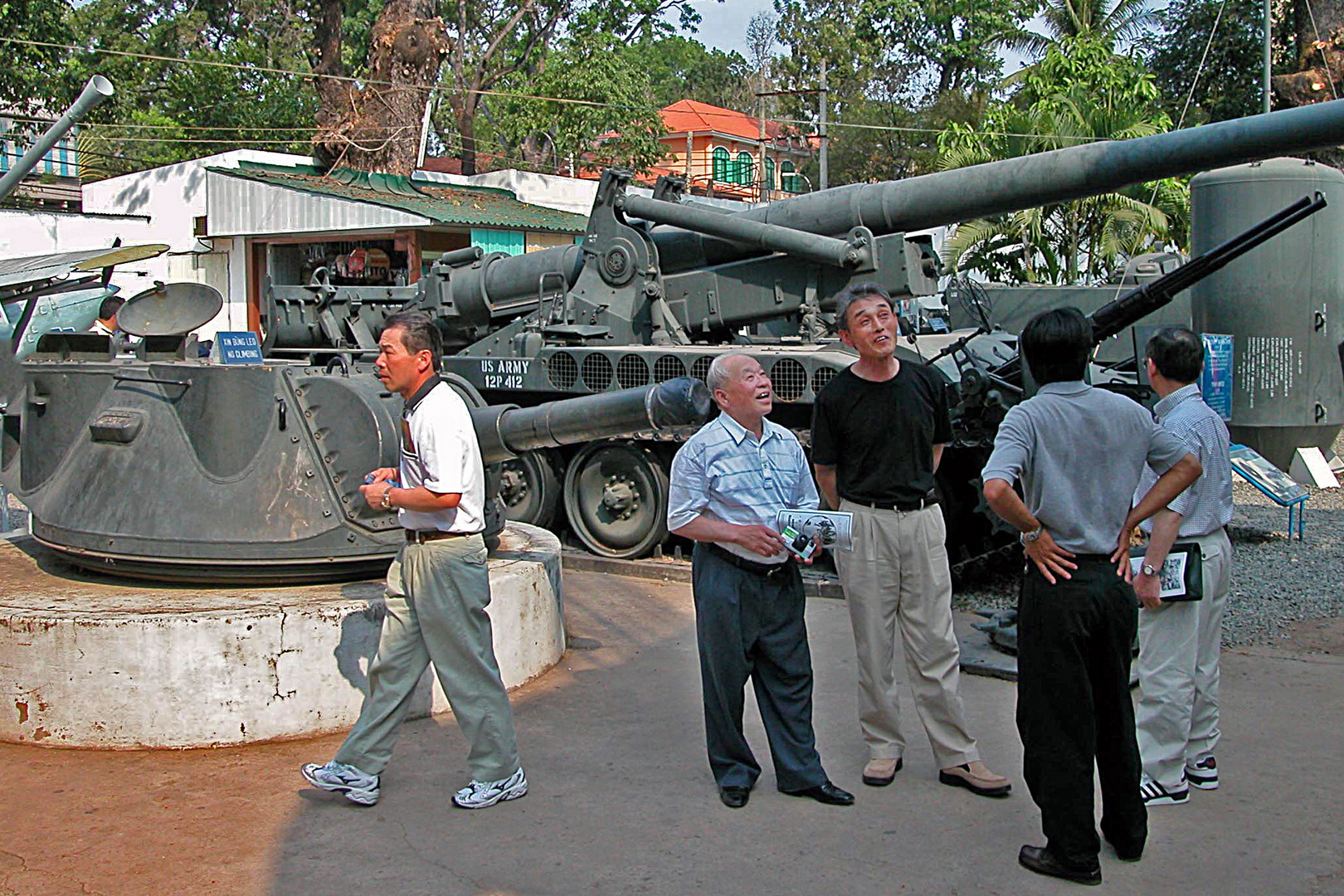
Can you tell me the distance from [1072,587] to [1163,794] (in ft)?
3.91

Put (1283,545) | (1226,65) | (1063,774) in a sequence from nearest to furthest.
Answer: (1063,774) → (1283,545) → (1226,65)

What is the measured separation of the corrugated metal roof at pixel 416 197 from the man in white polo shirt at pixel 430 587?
53.6 feet

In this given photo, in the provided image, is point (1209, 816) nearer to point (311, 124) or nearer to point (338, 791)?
point (338, 791)

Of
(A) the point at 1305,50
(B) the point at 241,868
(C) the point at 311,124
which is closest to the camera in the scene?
(B) the point at 241,868

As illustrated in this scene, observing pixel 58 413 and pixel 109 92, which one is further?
pixel 109 92

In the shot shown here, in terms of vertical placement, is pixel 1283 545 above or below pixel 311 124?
below

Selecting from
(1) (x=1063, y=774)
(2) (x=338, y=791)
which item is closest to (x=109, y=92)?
(2) (x=338, y=791)

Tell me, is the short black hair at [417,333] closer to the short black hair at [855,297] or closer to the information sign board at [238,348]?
the short black hair at [855,297]

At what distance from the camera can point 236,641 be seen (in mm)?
5219

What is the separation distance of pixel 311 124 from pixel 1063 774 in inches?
1318

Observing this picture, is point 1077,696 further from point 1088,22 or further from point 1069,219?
point 1088,22

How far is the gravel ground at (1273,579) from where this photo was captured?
7.59m

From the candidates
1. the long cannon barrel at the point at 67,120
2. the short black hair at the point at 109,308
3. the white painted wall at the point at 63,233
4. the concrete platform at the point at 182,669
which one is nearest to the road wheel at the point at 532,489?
the short black hair at the point at 109,308

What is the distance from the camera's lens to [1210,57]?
26609mm
